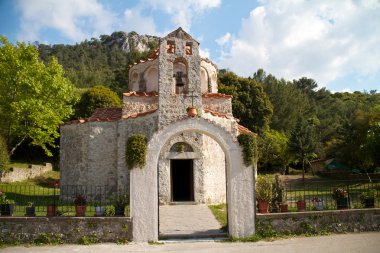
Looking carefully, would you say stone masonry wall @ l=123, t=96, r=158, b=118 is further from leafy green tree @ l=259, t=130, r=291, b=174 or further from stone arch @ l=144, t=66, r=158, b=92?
leafy green tree @ l=259, t=130, r=291, b=174

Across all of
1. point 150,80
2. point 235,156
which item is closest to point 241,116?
point 150,80

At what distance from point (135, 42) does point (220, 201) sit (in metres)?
103

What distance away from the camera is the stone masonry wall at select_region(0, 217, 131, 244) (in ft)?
29.4

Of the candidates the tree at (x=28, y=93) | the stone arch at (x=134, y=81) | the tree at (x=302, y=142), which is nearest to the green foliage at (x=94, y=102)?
the tree at (x=28, y=93)

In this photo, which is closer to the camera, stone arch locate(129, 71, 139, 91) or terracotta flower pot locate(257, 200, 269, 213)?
terracotta flower pot locate(257, 200, 269, 213)

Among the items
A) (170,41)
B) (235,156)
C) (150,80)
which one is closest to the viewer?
(235,156)

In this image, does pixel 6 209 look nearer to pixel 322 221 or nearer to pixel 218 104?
pixel 322 221

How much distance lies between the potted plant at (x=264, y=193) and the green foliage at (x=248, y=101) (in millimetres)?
28608

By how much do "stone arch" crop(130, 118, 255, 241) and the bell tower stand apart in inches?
165

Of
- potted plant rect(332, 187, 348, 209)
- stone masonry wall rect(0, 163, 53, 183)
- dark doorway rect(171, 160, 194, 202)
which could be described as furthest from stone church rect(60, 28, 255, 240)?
stone masonry wall rect(0, 163, 53, 183)

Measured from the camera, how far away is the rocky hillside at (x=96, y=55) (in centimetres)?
6556

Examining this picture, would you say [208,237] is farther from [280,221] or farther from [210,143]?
[210,143]

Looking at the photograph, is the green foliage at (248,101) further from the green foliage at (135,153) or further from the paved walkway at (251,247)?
the paved walkway at (251,247)

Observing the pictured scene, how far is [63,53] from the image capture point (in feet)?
313
